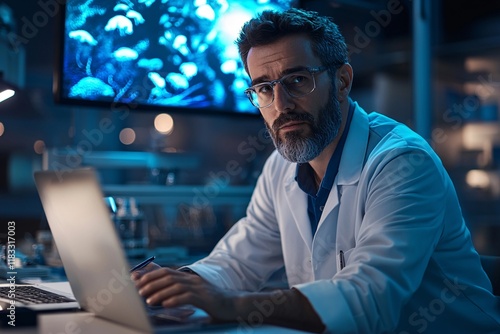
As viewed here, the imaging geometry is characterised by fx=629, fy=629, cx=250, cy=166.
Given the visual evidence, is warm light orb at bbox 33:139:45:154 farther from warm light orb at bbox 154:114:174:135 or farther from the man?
the man

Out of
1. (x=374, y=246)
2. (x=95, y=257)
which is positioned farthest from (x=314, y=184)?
(x=95, y=257)

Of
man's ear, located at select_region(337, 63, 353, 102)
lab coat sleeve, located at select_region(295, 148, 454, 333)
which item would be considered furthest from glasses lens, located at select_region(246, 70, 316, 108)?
lab coat sleeve, located at select_region(295, 148, 454, 333)

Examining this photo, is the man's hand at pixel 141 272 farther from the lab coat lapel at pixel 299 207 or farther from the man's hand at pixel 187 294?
the lab coat lapel at pixel 299 207

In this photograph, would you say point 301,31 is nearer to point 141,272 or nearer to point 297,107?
point 297,107

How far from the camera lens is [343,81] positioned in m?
1.78

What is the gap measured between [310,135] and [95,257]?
0.76m

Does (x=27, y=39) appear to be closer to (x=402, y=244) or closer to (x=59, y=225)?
(x=59, y=225)

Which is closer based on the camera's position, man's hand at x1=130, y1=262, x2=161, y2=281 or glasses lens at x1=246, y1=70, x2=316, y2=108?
man's hand at x1=130, y1=262, x2=161, y2=281

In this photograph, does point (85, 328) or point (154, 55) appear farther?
point (154, 55)

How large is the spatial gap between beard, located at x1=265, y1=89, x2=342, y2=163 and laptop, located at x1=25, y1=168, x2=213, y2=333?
602mm

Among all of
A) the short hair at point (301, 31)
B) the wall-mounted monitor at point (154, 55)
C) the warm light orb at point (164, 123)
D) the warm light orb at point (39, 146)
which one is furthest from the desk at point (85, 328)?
the warm light orb at point (39, 146)

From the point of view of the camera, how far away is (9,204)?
3.78 m

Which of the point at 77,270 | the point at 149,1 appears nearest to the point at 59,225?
the point at 77,270

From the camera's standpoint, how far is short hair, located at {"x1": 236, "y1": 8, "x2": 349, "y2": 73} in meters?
1.67
